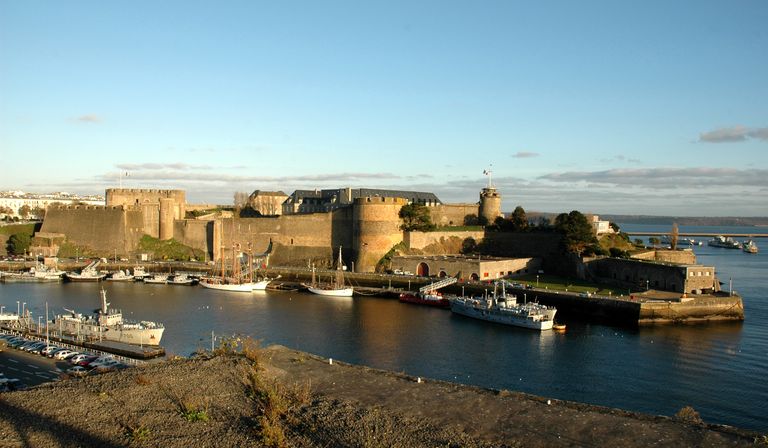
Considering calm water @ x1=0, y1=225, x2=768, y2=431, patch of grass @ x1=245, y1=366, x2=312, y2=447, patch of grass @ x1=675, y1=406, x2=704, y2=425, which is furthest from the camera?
calm water @ x1=0, y1=225, x2=768, y2=431

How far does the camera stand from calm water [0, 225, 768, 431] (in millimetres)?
15117

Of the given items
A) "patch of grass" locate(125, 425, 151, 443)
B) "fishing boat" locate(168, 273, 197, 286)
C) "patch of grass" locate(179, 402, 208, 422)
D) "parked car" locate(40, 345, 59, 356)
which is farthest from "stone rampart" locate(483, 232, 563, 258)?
"patch of grass" locate(125, 425, 151, 443)

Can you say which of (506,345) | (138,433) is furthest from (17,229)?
(138,433)

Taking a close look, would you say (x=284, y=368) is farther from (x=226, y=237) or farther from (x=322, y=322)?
(x=226, y=237)

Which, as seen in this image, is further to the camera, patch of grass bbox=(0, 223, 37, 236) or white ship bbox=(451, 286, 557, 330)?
patch of grass bbox=(0, 223, 37, 236)

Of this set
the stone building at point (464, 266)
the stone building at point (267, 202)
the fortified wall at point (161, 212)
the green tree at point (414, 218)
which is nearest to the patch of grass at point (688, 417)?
the stone building at point (464, 266)

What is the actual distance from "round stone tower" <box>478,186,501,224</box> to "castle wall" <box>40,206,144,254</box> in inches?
905

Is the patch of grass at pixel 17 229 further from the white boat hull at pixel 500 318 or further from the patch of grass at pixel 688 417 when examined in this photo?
the patch of grass at pixel 688 417

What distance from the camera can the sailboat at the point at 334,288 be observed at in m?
31.0

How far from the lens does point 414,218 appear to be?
36344 millimetres

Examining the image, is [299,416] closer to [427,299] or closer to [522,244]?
[427,299]

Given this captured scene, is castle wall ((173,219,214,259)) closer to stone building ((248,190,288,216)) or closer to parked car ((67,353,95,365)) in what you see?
stone building ((248,190,288,216))

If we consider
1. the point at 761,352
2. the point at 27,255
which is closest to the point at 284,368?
the point at 761,352

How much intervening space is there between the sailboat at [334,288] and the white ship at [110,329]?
445 inches
